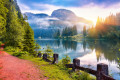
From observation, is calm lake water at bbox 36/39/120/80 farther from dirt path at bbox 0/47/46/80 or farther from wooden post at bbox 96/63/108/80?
dirt path at bbox 0/47/46/80

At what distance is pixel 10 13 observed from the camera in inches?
1072

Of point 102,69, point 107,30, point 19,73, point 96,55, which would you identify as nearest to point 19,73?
point 19,73

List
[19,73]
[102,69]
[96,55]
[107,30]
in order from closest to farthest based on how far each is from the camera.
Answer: [102,69] < [19,73] < [96,55] < [107,30]

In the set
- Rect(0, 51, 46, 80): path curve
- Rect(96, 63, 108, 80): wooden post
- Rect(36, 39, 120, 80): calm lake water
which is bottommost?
Rect(36, 39, 120, 80): calm lake water

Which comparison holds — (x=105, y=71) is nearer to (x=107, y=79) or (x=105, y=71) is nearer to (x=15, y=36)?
(x=107, y=79)

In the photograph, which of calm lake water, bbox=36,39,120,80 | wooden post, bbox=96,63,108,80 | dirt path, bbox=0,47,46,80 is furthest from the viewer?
calm lake water, bbox=36,39,120,80

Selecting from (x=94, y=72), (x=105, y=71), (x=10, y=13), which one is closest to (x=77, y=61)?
(x=94, y=72)

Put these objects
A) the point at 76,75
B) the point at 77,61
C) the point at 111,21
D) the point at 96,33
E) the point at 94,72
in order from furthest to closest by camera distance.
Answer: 1. the point at 111,21
2. the point at 96,33
3. the point at 77,61
4. the point at 76,75
5. the point at 94,72

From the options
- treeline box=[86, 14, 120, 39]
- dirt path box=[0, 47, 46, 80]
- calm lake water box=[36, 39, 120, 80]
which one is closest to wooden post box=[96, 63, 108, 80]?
calm lake water box=[36, 39, 120, 80]

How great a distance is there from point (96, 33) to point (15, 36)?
13299 cm

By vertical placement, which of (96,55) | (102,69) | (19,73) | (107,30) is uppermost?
(107,30)

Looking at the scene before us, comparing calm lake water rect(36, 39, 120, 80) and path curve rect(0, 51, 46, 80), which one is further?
calm lake water rect(36, 39, 120, 80)

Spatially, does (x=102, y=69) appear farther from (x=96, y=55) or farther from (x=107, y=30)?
(x=107, y=30)

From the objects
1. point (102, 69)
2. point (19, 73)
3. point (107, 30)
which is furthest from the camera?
point (107, 30)
